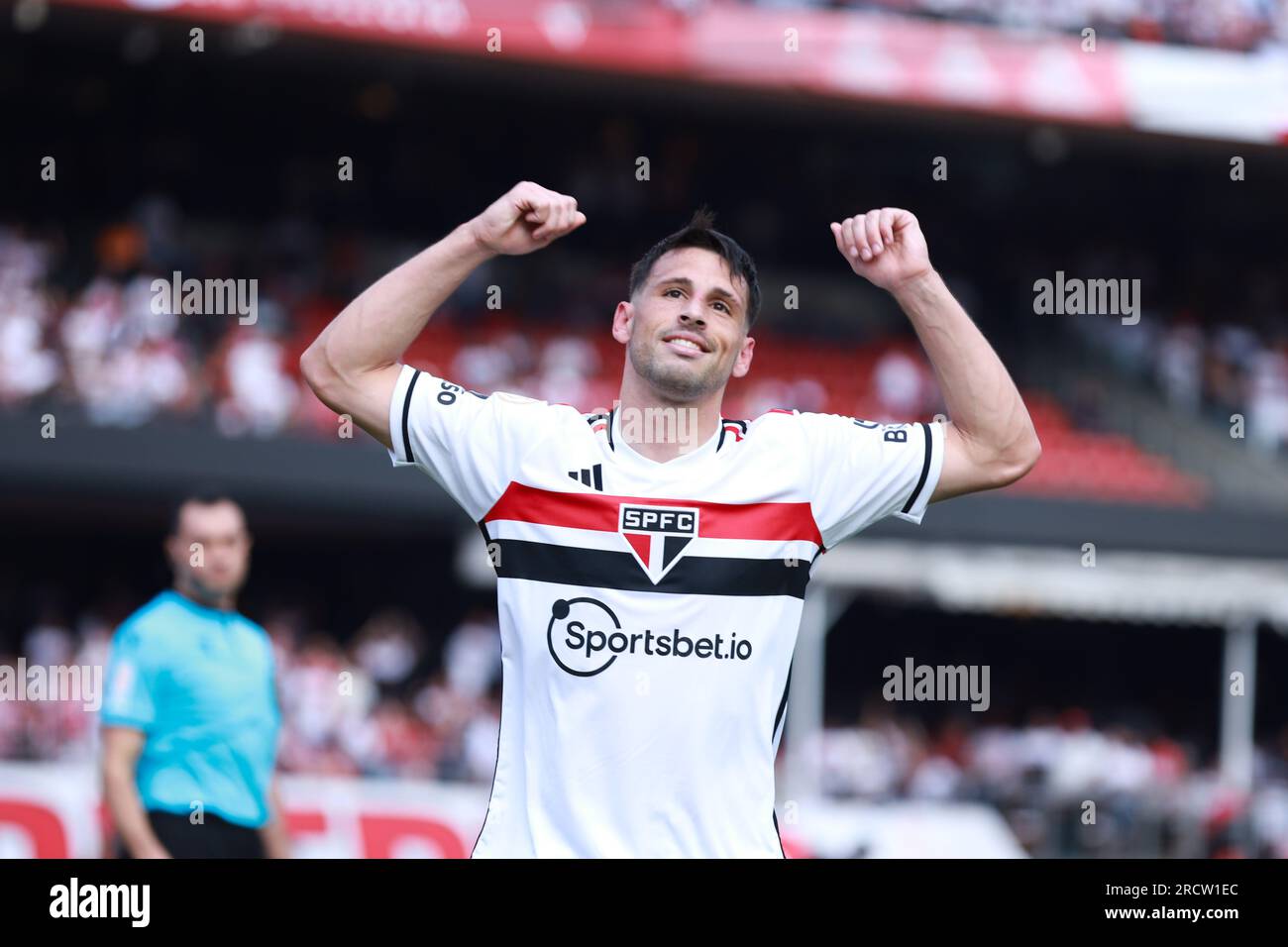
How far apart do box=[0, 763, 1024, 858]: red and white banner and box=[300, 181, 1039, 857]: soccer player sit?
4.59 meters

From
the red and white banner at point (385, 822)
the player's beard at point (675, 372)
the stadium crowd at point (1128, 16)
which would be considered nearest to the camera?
the player's beard at point (675, 372)

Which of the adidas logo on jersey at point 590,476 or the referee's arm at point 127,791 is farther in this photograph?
the referee's arm at point 127,791

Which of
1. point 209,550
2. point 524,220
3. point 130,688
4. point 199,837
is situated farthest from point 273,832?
point 524,220

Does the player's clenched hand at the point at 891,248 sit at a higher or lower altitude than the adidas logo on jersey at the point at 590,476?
higher

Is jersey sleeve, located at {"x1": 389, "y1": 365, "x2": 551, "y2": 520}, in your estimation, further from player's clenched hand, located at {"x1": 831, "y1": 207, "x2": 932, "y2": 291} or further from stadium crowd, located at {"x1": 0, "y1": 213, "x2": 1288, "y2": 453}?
stadium crowd, located at {"x1": 0, "y1": 213, "x2": 1288, "y2": 453}

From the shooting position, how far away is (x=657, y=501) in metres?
3.75

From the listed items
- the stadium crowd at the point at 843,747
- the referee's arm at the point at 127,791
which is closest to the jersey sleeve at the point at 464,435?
the referee's arm at the point at 127,791

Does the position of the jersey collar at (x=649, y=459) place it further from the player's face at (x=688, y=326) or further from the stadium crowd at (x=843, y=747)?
the stadium crowd at (x=843, y=747)

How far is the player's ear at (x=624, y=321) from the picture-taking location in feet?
12.9

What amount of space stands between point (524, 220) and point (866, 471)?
0.99 m

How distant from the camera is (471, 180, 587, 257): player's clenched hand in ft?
12.1

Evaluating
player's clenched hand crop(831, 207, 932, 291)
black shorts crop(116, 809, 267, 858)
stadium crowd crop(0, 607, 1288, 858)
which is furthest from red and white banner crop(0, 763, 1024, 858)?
player's clenched hand crop(831, 207, 932, 291)

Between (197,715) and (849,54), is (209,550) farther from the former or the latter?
(849,54)

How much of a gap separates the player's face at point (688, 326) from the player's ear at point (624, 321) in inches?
0.4
